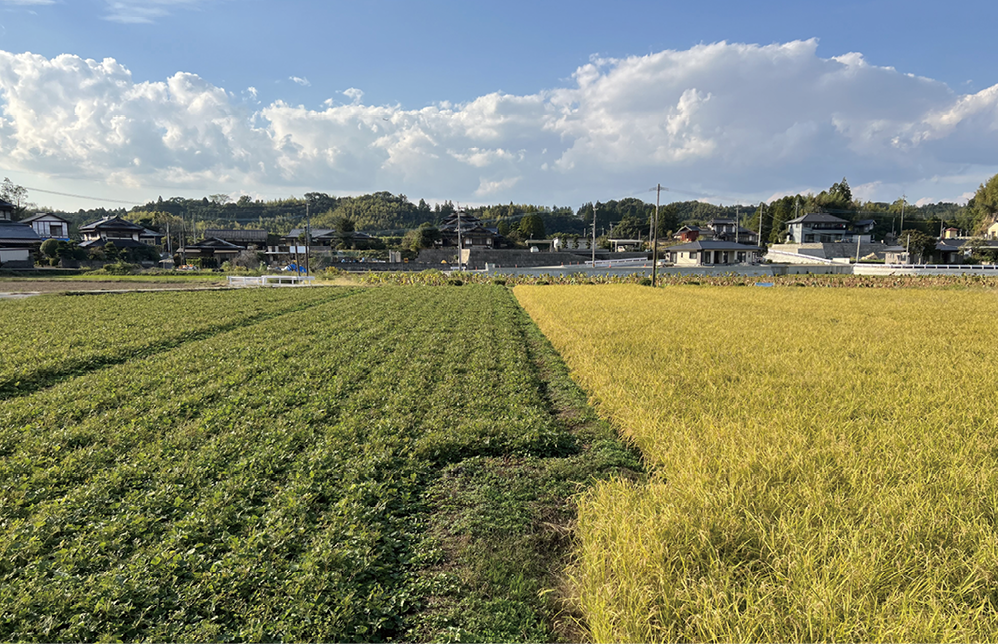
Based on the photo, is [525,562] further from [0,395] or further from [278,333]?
[278,333]

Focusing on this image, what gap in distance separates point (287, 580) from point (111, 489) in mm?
2595

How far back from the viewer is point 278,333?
13367 millimetres

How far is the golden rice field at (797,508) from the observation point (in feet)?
8.38

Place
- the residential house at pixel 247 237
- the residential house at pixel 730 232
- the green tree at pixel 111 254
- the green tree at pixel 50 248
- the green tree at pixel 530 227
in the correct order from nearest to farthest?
1. the green tree at pixel 50 248
2. the green tree at pixel 111 254
3. the residential house at pixel 247 237
4. the residential house at pixel 730 232
5. the green tree at pixel 530 227

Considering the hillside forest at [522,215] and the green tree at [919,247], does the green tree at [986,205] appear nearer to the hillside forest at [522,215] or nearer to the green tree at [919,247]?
the hillside forest at [522,215]

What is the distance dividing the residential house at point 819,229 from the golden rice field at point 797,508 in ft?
261

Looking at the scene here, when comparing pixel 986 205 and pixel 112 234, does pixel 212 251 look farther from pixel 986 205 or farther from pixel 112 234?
pixel 986 205

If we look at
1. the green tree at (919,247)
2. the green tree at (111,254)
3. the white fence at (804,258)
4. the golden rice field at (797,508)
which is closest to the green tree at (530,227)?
the white fence at (804,258)

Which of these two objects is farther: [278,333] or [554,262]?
[554,262]

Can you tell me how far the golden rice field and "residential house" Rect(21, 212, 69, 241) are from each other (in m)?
88.6

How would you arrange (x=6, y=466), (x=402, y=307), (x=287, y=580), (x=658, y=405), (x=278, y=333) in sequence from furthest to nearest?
(x=402, y=307) < (x=278, y=333) < (x=658, y=405) < (x=6, y=466) < (x=287, y=580)

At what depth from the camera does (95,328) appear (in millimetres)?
13391

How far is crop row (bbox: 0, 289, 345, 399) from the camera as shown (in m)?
9.19

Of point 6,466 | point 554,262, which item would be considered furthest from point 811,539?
point 554,262
